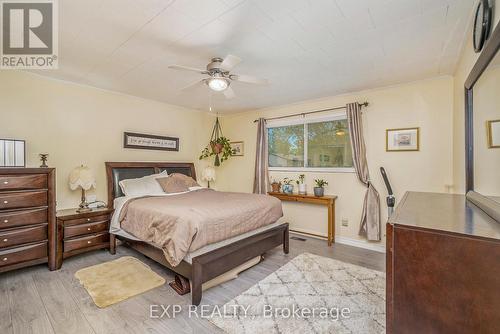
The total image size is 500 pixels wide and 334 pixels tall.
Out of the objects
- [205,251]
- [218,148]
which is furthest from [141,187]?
[218,148]

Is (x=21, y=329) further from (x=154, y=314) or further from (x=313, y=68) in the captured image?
(x=313, y=68)

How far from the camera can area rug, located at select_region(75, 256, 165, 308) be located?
233 centimetres

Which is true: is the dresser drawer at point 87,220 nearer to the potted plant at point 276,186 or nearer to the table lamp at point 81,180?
the table lamp at point 81,180

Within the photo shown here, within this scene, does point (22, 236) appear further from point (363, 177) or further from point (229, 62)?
point (363, 177)

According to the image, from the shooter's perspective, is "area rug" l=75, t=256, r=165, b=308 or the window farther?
the window

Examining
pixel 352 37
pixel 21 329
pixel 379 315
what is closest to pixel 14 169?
pixel 21 329

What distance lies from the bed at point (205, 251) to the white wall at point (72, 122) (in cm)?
28

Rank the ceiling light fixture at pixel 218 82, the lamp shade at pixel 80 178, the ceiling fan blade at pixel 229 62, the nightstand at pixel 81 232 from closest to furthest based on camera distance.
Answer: the ceiling fan blade at pixel 229 62, the ceiling light fixture at pixel 218 82, the nightstand at pixel 81 232, the lamp shade at pixel 80 178

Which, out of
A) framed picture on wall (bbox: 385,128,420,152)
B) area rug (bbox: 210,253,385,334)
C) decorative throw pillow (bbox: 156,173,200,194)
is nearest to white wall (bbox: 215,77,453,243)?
framed picture on wall (bbox: 385,128,420,152)

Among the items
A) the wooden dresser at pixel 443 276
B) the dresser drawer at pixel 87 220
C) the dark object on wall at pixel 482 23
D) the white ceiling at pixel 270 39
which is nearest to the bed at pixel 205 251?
the dresser drawer at pixel 87 220

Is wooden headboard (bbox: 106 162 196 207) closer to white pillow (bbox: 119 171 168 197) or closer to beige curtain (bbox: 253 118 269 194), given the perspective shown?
white pillow (bbox: 119 171 168 197)

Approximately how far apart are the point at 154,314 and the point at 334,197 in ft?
10.2

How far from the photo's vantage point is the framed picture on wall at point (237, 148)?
5495 mm

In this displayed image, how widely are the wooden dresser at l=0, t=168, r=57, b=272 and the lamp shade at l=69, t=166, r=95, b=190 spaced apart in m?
0.44
